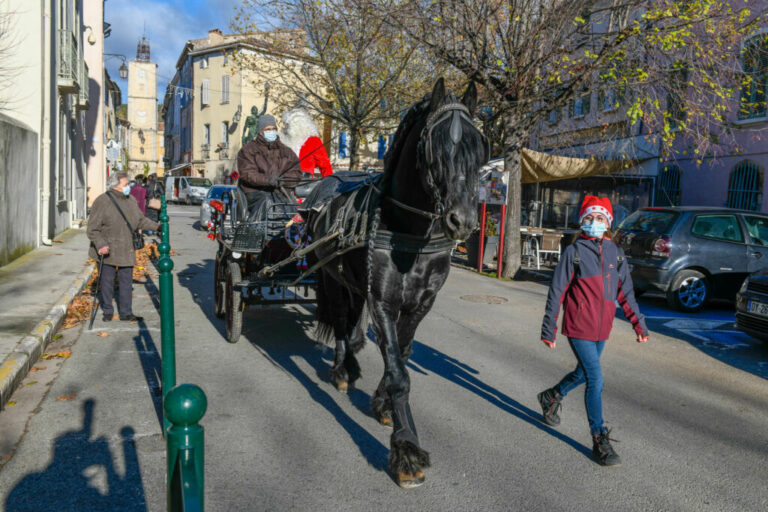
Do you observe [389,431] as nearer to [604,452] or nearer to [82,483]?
[604,452]

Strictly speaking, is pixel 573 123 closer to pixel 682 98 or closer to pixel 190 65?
pixel 682 98

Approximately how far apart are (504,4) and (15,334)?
35.5 feet

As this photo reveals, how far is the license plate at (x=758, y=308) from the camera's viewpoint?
292 inches

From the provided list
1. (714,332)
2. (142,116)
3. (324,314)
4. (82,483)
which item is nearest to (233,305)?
(324,314)

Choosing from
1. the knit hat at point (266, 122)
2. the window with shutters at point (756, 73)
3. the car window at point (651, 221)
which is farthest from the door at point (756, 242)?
the knit hat at point (266, 122)

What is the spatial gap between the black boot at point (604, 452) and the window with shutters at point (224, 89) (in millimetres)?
43372

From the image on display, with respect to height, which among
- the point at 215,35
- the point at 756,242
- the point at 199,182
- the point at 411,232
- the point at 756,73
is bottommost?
the point at 756,242

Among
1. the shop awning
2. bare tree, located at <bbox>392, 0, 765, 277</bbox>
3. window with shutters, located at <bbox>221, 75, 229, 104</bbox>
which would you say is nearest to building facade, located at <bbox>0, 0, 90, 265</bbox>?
bare tree, located at <bbox>392, 0, 765, 277</bbox>

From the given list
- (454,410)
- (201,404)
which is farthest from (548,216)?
(201,404)

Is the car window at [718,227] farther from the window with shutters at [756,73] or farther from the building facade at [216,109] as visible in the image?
the building facade at [216,109]

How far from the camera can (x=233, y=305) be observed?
6.86m

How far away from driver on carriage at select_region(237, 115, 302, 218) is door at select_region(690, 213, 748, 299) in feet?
23.5

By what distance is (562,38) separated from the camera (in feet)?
40.5

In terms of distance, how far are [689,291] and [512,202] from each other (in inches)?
190
